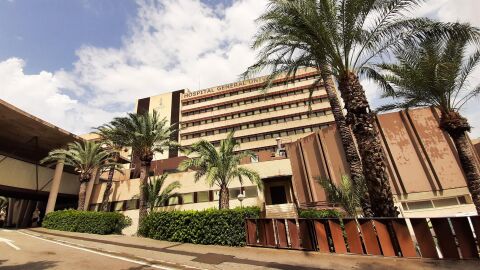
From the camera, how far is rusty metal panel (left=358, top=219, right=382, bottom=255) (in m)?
9.49

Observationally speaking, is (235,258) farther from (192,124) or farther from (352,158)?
(192,124)

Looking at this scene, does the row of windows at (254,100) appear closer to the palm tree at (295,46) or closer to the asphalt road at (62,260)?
the palm tree at (295,46)

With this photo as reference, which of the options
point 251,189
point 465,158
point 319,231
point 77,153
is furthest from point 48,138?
point 465,158

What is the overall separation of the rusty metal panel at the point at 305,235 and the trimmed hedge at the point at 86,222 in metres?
16.1

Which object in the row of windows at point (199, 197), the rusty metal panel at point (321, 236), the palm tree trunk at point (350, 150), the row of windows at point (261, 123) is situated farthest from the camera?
the row of windows at point (261, 123)

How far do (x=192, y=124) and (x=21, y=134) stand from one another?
35.2 metres

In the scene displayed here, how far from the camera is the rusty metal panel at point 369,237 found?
949 centimetres

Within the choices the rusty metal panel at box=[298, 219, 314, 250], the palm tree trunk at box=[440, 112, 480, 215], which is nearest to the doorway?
the palm tree trunk at box=[440, 112, 480, 215]

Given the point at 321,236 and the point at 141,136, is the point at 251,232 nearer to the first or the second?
the point at 321,236

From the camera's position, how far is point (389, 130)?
69.5ft

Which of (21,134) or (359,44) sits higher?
(21,134)

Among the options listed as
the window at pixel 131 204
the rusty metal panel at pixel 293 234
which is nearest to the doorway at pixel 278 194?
the window at pixel 131 204

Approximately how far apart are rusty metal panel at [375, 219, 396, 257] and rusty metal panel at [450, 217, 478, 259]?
1825mm

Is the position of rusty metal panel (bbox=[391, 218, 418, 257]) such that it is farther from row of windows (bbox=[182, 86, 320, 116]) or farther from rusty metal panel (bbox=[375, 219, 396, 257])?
row of windows (bbox=[182, 86, 320, 116])
